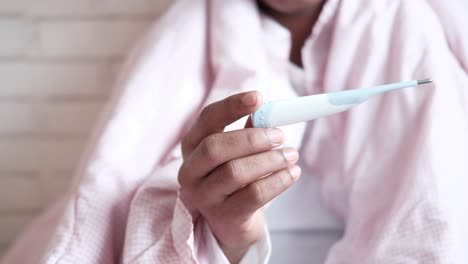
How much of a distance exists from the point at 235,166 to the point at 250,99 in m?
0.06

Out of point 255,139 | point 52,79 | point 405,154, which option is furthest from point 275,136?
point 52,79

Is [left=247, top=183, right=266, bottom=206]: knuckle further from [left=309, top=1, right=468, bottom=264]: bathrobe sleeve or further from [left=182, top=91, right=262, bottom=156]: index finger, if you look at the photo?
[left=309, top=1, right=468, bottom=264]: bathrobe sleeve

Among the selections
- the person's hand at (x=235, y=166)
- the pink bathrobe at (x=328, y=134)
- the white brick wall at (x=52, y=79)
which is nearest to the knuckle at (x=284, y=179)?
the person's hand at (x=235, y=166)

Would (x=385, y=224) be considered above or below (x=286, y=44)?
below

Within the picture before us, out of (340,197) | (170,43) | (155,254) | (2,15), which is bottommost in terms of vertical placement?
(340,197)

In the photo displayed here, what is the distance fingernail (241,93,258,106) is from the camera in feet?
1.38

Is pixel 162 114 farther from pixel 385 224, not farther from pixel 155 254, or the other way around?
pixel 385 224

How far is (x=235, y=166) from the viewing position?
0.45 m

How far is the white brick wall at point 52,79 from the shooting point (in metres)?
0.87

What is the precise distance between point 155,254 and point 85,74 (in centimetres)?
48

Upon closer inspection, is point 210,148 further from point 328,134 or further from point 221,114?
point 328,134

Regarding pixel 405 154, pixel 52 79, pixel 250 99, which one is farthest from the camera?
pixel 52 79

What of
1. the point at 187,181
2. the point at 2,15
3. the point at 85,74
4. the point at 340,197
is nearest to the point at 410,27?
the point at 340,197

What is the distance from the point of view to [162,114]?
2.13 feet
